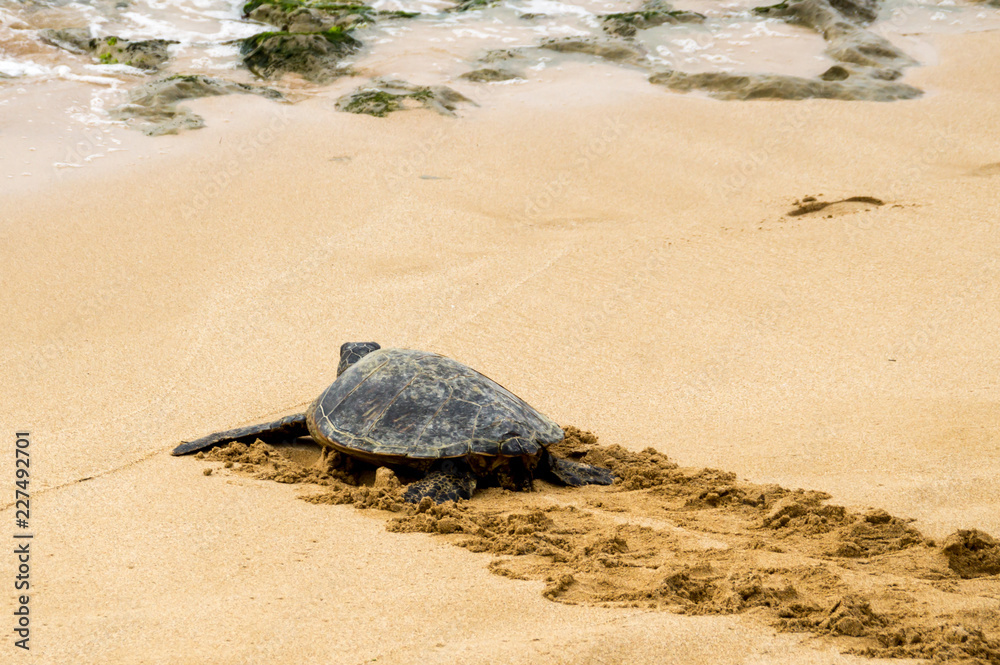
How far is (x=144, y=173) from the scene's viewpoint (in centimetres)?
754

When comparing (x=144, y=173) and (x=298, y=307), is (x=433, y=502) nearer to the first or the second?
(x=298, y=307)

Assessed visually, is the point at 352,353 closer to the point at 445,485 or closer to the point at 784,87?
the point at 445,485

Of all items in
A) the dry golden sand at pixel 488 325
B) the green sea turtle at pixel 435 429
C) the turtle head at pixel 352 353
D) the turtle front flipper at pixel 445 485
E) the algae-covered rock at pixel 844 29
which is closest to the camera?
the dry golden sand at pixel 488 325

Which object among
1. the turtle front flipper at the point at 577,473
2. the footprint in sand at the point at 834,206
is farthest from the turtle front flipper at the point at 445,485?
the footprint in sand at the point at 834,206

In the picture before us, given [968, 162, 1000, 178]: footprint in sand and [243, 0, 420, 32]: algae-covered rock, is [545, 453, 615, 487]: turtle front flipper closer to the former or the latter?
[968, 162, 1000, 178]: footprint in sand

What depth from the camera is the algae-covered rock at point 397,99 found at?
888 cm

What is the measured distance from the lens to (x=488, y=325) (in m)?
5.79

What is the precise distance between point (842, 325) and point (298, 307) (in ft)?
11.7

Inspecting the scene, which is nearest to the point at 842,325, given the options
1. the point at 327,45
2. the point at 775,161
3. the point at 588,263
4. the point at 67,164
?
the point at 588,263

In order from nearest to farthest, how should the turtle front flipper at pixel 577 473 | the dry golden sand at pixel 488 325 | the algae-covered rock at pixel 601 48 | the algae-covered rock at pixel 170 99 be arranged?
the dry golden sand at pixel 488 325 → the turtle front flipper at pixel 577 473 → the algae-covered rock at pixel 170 99 → the algae-covered rock at pixel 601 48

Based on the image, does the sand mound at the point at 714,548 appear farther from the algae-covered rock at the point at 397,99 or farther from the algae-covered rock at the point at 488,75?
the algae-covered rock at the point at 488,75

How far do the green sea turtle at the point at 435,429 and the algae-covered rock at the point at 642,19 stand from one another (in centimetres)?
803

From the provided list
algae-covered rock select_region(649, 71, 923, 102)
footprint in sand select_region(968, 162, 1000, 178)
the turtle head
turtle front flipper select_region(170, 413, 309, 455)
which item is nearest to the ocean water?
algae-covered rock select_region(649, 71, 923, 102)

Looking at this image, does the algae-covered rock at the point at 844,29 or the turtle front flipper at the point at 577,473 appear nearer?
the turtle front flipper at the point at 577,473
